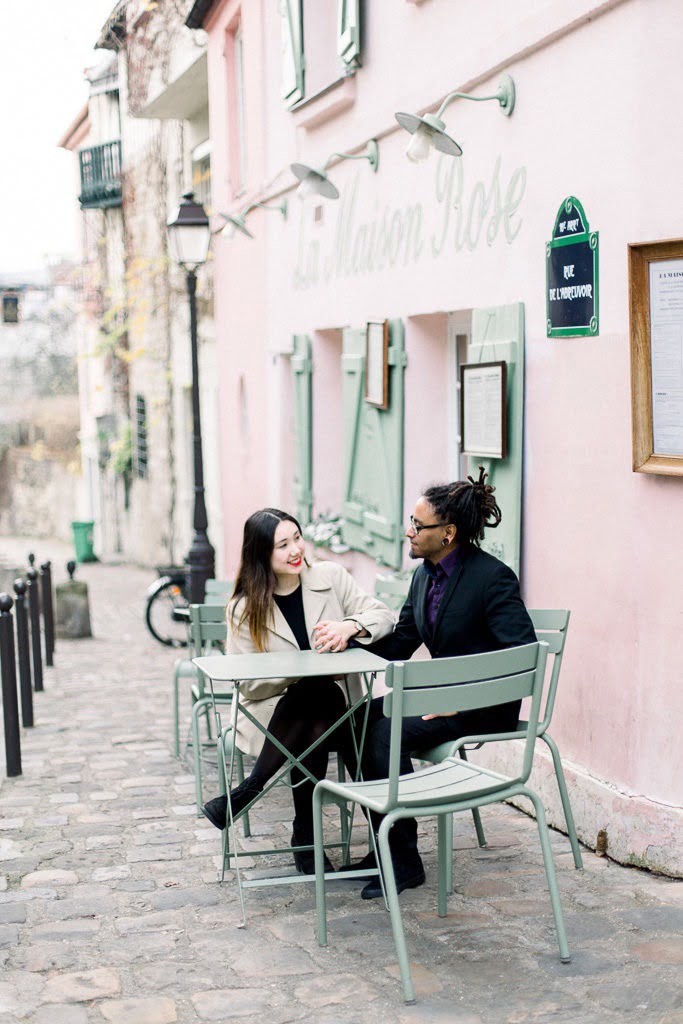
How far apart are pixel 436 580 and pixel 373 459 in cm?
360

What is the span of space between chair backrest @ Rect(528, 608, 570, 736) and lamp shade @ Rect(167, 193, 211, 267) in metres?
7.10

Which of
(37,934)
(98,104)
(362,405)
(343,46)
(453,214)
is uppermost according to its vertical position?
(98,104)

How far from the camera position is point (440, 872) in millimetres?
4695

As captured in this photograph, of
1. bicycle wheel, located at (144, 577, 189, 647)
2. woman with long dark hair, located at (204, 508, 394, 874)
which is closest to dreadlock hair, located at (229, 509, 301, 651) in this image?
woman with long dark hair, located at (204, 508, 394, 874)

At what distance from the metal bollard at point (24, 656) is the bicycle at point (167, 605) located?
3.00 meters

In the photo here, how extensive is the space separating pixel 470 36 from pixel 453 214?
86 cm

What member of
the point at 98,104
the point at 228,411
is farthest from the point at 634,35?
the point at 98,104

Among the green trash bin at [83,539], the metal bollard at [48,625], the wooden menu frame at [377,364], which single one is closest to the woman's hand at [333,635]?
the wooden menu frame at [377,364]

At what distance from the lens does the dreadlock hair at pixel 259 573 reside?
530 centimetres

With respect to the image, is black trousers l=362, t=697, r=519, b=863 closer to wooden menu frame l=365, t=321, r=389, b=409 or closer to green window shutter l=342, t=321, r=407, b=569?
green window shutter l=342, t=321, r=407, b=569

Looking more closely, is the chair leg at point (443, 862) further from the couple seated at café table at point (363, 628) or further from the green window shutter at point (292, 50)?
the green window shutter at point (292, 50)

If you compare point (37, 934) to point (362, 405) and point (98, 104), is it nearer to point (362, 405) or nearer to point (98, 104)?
point (362, 405)

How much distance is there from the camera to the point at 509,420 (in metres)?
6.33

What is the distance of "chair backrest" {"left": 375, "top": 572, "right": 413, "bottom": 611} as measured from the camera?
676cm
